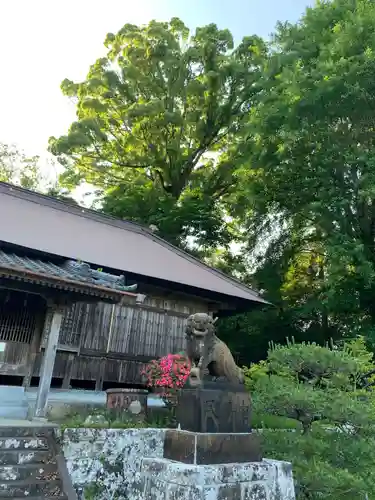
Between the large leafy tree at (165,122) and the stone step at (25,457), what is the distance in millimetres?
13441

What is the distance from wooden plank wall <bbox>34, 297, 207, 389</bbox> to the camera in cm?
952

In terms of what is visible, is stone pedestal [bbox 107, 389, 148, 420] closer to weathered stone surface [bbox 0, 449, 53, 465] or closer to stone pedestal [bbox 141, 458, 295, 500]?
weathered stone surface [bbox 0, 449, 53, 465]

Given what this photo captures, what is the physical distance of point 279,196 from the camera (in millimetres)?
14859

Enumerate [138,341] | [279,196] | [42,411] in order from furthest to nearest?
1. [279,196]
2. [138,341]
3. [42,411]

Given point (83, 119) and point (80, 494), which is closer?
point (80, 494)

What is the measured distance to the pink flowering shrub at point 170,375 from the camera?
7.78m

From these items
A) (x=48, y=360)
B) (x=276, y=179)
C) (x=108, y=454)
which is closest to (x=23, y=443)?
(x=108, y=454)

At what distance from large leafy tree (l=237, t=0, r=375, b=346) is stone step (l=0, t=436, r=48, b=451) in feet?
30.8

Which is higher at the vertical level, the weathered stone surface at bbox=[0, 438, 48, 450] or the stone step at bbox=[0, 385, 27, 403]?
the stone step at bbox=[0, 385, 27, 403]

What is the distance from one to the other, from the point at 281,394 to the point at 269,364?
0.88 m

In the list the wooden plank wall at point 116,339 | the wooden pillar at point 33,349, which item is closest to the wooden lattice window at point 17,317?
the wooden pillar at point 33,349

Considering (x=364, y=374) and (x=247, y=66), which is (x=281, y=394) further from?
(x=247, y=66)

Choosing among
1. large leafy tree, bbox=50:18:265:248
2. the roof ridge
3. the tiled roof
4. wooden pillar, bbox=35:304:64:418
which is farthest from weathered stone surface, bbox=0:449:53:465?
large leafy tree, bbox=50:18:265:248

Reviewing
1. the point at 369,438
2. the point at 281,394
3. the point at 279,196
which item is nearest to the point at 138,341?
the point at 281,394
